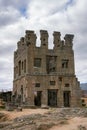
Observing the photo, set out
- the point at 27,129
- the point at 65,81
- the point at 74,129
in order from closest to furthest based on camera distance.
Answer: the point at 74,129
the point at 27,129
the point at 65,81

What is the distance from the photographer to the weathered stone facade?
180 feet

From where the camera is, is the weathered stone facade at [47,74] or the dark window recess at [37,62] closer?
the weathered stone facade at [47,74]

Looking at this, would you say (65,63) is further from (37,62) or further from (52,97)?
(52,97)

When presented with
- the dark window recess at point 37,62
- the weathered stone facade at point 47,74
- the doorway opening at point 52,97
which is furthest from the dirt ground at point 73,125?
the dark window recess at point 37,62

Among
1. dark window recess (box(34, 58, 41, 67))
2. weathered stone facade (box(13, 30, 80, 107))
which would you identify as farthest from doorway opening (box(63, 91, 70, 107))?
dark window recess (box(34, 58, 41, 67))

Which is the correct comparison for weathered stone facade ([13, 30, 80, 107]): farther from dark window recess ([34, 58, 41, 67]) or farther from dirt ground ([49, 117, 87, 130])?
dirt ground ([49, 117, 87, 130])

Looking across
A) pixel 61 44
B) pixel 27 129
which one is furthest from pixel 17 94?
pixel 27 129

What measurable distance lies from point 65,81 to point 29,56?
7766 millimetres

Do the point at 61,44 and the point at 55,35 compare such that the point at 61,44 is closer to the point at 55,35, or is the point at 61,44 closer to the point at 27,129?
the point at 55,35

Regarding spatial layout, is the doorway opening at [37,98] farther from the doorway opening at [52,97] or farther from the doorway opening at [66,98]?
the doorway opening at [66,98]

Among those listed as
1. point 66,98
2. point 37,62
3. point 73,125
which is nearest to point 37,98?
point 66,98

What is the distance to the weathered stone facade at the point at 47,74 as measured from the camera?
54781 mm

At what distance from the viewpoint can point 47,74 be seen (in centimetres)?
5578

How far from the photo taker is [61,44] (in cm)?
5806
